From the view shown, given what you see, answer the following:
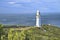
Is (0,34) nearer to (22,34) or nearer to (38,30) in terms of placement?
(22,34)

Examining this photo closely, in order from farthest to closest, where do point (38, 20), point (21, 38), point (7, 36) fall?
point (38, 20) < point (7, 36) < point (21, 38)

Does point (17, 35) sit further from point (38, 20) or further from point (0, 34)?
point (38, 20)

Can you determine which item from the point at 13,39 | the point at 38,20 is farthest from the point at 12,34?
the point at 38,20

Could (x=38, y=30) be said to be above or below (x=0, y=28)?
below

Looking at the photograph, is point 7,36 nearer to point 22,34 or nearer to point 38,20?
point 22,34

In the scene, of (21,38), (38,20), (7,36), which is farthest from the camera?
(38,20)

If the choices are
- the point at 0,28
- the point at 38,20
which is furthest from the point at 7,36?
the point at 38,20

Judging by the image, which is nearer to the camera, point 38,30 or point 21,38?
point 21,38
